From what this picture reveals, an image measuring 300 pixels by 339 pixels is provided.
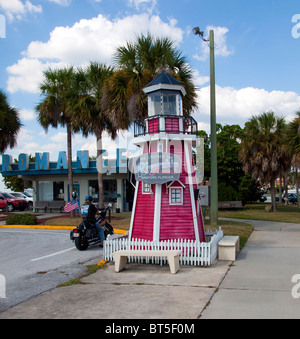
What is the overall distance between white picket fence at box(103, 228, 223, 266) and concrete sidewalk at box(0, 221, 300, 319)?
282 millimetres

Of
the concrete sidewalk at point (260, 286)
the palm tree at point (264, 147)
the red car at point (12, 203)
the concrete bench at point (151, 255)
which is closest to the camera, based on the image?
the concrete sidewalk at point (260, 286)

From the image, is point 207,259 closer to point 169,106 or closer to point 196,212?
point 196,212

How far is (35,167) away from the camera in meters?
29.5

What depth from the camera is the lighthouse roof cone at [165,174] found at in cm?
1079

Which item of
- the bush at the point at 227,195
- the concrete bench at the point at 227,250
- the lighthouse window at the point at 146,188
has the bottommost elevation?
the concrete bench at the point at 227,250

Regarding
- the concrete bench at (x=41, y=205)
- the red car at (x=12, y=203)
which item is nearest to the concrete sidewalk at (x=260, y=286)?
the concrete bench at (x=41, y=205)

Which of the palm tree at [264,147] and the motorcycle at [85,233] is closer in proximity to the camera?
the motorcycle at [85,233]

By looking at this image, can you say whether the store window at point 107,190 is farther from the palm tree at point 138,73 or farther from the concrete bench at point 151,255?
the concrete bench at point 151,255

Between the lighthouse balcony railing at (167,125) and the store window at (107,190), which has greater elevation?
the lighthouse balcony railing at (167,125)

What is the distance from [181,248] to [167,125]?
12.4 ft

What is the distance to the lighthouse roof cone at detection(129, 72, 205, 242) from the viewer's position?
10789 millimetres

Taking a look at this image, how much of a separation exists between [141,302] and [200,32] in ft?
41.6

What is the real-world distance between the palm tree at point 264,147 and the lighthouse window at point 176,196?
1883 centimetres
